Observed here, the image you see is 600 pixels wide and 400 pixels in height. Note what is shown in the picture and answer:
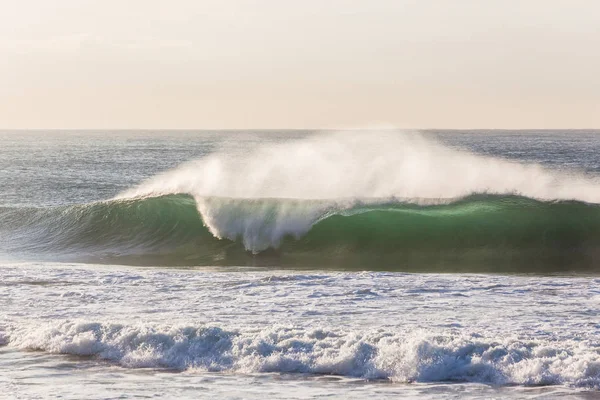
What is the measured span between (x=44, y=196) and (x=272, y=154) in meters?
15.8

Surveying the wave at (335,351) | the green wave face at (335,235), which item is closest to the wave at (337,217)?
the green wave face at (335,235)

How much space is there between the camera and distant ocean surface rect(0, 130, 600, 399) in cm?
908

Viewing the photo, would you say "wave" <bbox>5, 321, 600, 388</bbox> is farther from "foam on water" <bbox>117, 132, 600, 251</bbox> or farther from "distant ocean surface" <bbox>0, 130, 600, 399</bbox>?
"foam on water" <bbox>117, 132, 600, 251</bbox>

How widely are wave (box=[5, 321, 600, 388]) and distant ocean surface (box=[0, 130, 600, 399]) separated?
2 cm

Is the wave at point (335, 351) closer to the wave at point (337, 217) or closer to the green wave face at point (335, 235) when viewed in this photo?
the wave at point (337, 217)

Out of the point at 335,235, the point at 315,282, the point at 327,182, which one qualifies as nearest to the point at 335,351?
the point at 315,282

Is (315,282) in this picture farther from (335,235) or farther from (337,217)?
(337,217)

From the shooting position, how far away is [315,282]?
1394 cm

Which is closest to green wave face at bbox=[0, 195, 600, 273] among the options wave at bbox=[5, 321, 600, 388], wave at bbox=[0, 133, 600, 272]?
wave at bbox=[0, 133, 600, 272]

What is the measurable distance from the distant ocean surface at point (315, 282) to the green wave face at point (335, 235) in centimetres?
6

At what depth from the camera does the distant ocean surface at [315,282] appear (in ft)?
29.8

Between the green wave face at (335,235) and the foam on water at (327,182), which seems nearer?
the green wave face at (335,235)

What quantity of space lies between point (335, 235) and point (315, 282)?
6275mm

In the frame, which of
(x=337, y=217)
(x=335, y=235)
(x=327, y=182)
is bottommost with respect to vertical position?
(x=335, y=235)
